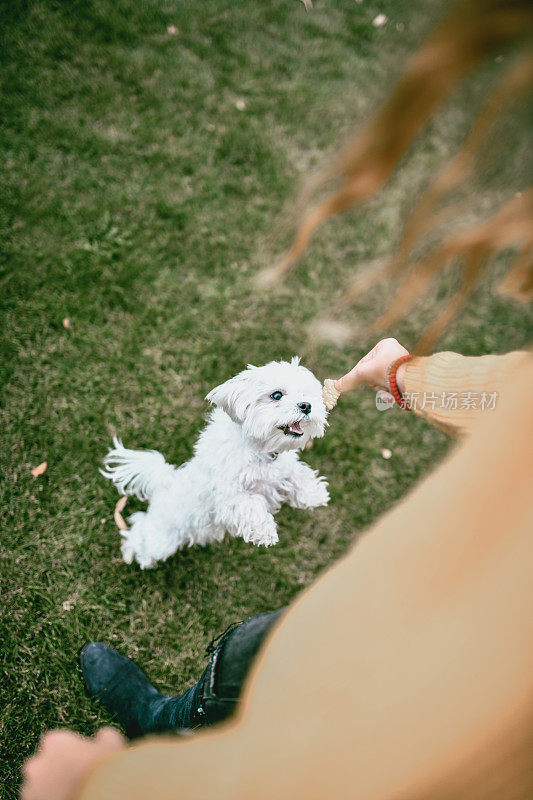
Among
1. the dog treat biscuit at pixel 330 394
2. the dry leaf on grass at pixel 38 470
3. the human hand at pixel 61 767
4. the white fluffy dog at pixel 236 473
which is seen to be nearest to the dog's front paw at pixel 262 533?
the white fluffy dog at pixel 236 473

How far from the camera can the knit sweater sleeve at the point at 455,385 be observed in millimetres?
1330

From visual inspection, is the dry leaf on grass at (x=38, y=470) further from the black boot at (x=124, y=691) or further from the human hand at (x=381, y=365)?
the human hand at (x=381, y=365)

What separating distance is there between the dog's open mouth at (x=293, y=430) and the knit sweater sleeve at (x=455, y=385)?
52cm

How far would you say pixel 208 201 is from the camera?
3.62 m

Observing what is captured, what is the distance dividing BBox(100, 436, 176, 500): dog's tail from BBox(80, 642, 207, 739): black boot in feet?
2.67

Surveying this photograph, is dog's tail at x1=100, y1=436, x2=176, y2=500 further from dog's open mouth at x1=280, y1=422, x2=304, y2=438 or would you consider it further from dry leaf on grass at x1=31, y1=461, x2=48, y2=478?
dog's open mouth at x1=280, y1=422, x2=304, y2=438

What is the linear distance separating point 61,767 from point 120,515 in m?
1.90

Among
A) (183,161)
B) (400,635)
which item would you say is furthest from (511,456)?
(183,161)

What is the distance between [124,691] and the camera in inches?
94.6

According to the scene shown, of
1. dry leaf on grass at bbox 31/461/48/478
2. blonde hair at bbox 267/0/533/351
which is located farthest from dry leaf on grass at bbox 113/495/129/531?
blonde hair at bbox 267/0/533/351

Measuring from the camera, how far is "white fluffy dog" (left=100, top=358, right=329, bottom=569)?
6.57 feet

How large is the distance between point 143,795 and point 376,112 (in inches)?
45.4

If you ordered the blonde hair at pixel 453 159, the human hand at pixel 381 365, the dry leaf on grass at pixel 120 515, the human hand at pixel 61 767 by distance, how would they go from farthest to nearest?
1. the dry leaf on grass at pixel 120 515
2. the human hand at pixel 381 365
3. the human hand at pixel 61 767
4. the blonde hair at pixel 453 159

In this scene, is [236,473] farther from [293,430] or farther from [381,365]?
[381,365]
